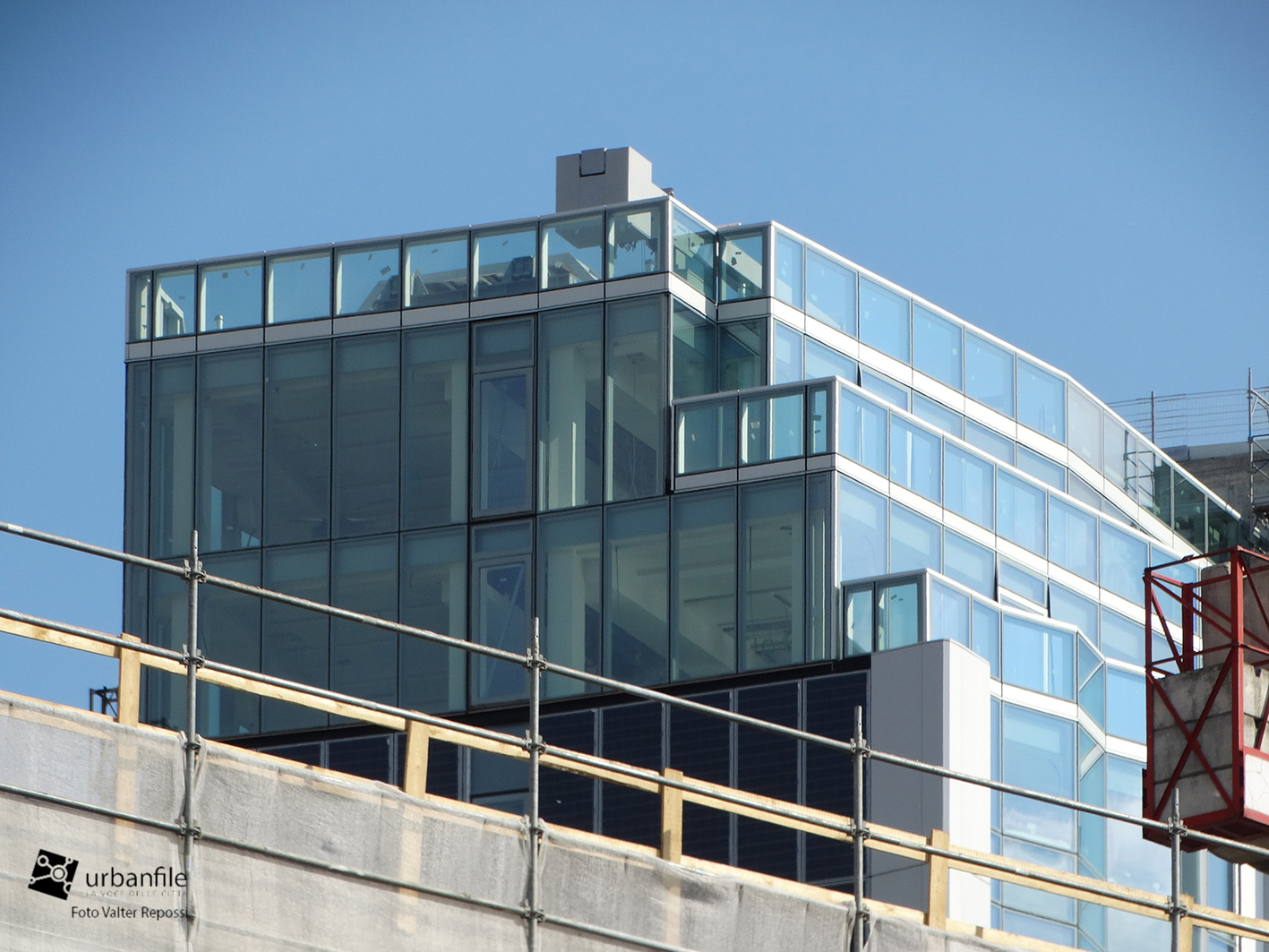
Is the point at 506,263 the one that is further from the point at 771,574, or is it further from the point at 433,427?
the point at 771,574

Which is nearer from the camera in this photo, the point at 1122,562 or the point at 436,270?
the point at 436,270

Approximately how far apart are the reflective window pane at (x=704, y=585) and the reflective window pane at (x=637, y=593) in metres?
0.21

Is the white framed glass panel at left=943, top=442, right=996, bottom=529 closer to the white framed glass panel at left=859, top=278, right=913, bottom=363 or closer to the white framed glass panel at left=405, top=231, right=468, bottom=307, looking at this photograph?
the white framed glass panel at left=859, top=278, right=913, bottom=363

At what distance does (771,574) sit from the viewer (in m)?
39.7

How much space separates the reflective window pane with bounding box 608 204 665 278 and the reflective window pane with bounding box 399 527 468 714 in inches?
196

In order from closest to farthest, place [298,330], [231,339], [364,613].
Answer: [364,613], [298,330], [231,339]

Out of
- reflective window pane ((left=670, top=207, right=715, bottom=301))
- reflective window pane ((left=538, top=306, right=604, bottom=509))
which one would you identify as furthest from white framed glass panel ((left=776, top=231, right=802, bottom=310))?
reflective window pane ((left=538, top=306, right=604, bottom=509))

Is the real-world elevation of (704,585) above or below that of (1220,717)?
above

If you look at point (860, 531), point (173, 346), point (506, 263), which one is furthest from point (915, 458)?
point (173, 346)

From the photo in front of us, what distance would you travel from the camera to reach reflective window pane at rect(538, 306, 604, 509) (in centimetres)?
4103

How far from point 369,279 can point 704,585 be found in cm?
824

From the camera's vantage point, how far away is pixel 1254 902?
144 feet

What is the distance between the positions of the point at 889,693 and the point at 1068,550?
8.25 metres

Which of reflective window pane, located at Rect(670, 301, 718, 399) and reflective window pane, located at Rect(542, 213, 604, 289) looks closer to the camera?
reflective window pane, located at Rect(670, 301, 718, 399)
